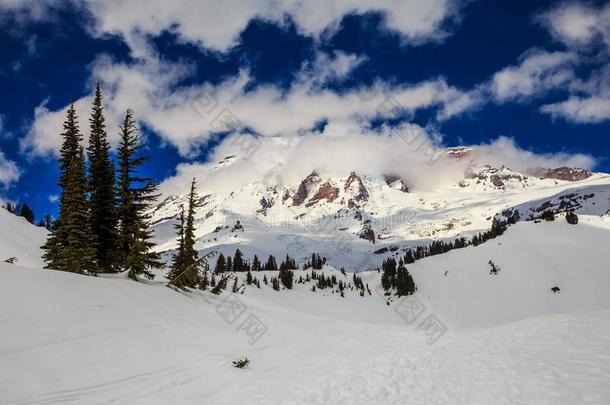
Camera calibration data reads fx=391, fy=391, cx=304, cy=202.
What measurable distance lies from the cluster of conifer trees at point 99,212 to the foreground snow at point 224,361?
7474mm

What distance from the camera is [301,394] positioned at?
1103 cm

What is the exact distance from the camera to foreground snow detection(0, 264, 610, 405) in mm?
10539

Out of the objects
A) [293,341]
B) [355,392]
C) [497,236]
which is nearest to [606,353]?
[355,392]

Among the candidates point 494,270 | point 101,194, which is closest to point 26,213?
point 101,194

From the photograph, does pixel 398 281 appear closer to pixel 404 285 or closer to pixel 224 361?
pixel 404 285

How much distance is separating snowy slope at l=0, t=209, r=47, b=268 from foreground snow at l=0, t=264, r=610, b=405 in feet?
151

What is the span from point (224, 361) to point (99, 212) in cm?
2616

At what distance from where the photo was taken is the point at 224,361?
15.5 metres

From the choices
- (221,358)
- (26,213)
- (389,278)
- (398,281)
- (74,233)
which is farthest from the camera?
(389,278)

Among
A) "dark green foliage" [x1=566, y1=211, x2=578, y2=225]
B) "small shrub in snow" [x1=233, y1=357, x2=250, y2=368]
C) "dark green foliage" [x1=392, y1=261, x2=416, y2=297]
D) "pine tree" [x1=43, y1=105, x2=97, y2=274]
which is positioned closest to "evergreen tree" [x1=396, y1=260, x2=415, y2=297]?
"dark green foliage" [x1=392, y1=261, x2=416, y2=297]

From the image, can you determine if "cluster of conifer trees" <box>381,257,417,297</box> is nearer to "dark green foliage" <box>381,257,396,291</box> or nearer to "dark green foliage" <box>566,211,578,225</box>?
"dark green foliage" <box>381,257,396,291</box>

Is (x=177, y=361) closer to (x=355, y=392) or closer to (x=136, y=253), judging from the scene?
(x=355, y=392)

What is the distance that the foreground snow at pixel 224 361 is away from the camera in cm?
1054

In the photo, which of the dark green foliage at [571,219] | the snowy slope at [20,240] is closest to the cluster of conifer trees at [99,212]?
the snowy slope at [20,240]
